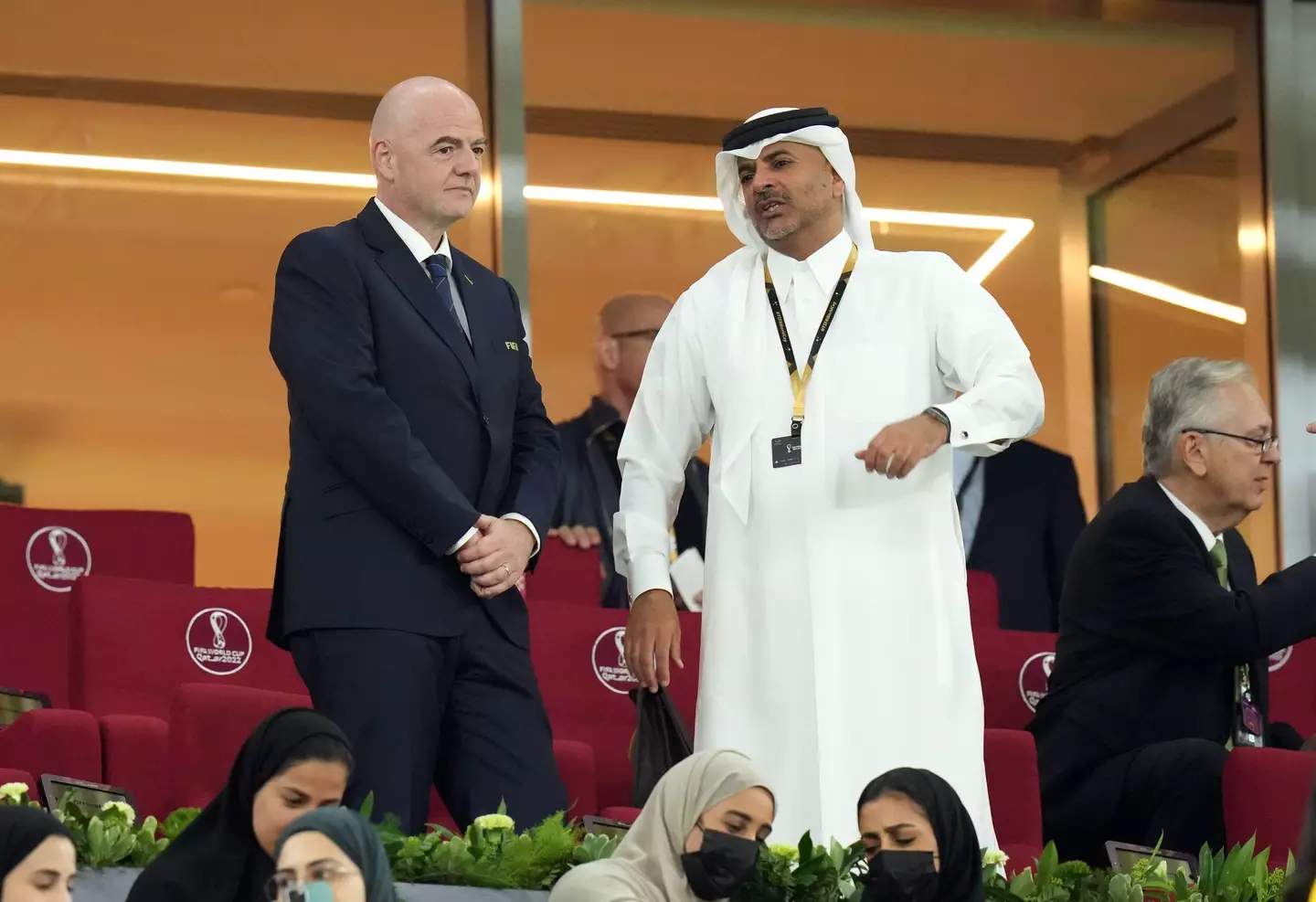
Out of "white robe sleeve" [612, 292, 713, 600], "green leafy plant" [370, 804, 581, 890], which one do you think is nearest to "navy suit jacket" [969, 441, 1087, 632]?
"white robe sleeve" [612, 292, 713, 600]

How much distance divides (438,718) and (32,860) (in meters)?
1.36

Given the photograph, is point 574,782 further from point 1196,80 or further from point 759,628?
point 1196,80

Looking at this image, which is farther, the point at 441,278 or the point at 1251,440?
the point at 1251,440

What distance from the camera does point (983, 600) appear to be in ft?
21.7

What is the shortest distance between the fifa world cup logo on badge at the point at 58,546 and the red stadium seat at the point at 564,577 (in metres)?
1.28

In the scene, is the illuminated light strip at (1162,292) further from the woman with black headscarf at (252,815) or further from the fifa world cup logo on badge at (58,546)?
the woman with black headscarf at (252,815)

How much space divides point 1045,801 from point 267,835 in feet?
8.76

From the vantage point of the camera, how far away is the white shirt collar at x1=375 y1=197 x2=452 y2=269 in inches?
178

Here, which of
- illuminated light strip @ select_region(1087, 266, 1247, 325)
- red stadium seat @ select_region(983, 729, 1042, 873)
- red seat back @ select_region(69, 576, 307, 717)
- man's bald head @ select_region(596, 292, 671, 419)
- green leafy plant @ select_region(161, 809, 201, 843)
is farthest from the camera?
illuminated light strip @ select_region(1087, 266, 1247, 325)

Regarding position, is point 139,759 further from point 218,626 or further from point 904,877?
point 904,877

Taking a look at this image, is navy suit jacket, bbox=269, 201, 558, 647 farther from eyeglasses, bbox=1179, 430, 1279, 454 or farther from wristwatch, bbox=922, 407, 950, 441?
eyeglasses, bbox=1179, 430, 1279, 454

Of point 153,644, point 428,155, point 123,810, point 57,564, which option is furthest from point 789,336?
point 57,564

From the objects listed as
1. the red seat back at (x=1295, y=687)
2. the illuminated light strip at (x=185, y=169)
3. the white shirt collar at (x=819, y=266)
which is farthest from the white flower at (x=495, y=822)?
the illuminated light strip at (x=185, y=169)

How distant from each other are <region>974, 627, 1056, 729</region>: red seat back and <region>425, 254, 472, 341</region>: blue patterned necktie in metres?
2.02
